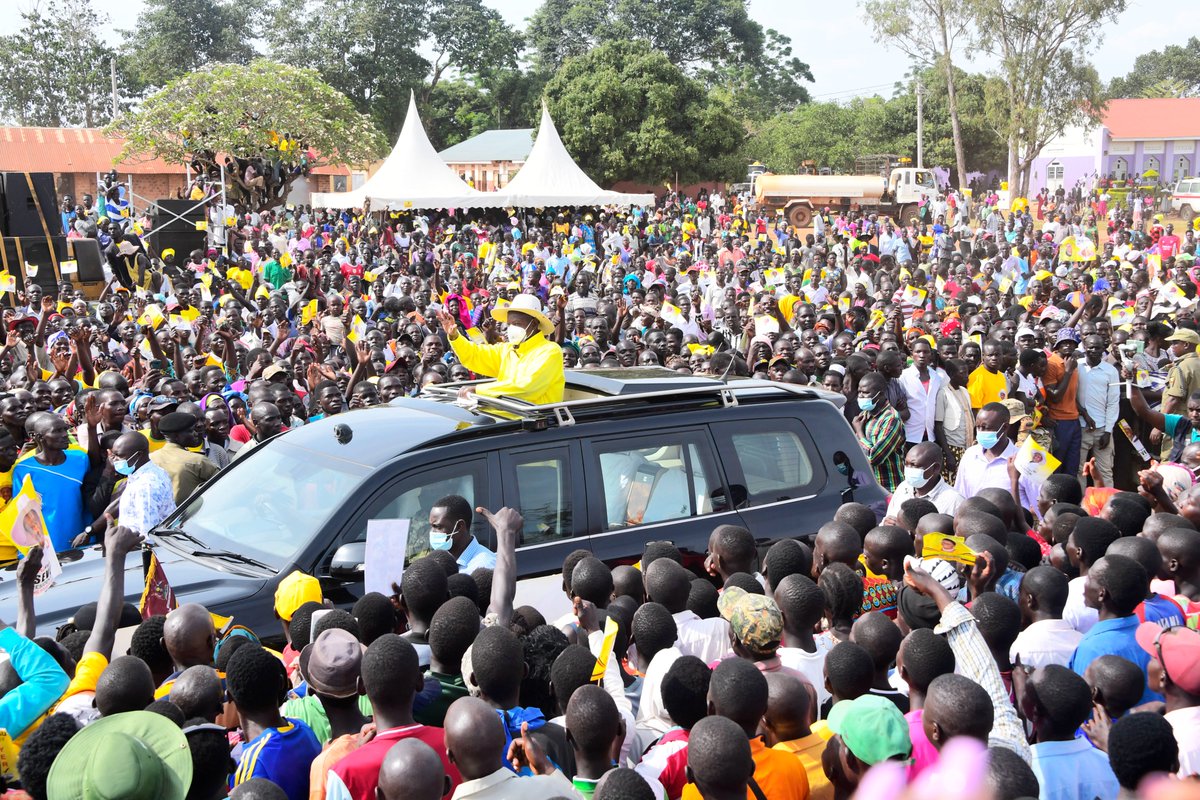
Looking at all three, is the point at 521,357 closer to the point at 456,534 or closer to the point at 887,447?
the point at 456,534

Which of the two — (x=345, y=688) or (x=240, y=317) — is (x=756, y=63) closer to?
(x=240, y=317)

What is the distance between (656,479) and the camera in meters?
5.62

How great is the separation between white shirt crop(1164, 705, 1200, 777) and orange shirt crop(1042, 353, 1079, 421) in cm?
594

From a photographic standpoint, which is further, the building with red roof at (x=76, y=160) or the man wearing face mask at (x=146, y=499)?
the building with red roof at (x=76, y=160)

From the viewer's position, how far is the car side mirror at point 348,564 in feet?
15.6

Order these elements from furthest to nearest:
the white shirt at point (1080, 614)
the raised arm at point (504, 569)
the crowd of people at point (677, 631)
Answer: the white shirt at point (1080, 614) → the raised arm at point (504, 569) → the crowd of people at point (677, 631)

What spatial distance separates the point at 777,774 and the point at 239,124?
33674 millimetres

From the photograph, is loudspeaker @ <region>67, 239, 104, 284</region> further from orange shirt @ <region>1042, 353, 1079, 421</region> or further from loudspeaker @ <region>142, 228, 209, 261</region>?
orange shirt @ <region>1042, 353, 1079, 421</region>

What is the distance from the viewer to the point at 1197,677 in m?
3.40

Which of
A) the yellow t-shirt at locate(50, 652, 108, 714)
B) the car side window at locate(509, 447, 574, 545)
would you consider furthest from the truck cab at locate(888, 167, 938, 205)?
the yellow t-shirt at locate(50, 652, 108, 714)

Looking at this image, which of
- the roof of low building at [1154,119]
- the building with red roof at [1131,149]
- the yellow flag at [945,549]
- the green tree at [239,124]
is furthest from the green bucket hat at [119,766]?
the roof of low building at [1154,119]

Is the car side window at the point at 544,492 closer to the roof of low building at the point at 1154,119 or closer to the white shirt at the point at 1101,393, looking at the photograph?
the white shirt at the point at 1101,393

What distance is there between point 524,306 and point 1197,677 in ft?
12.9

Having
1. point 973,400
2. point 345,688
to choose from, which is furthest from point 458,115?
point 345,688
